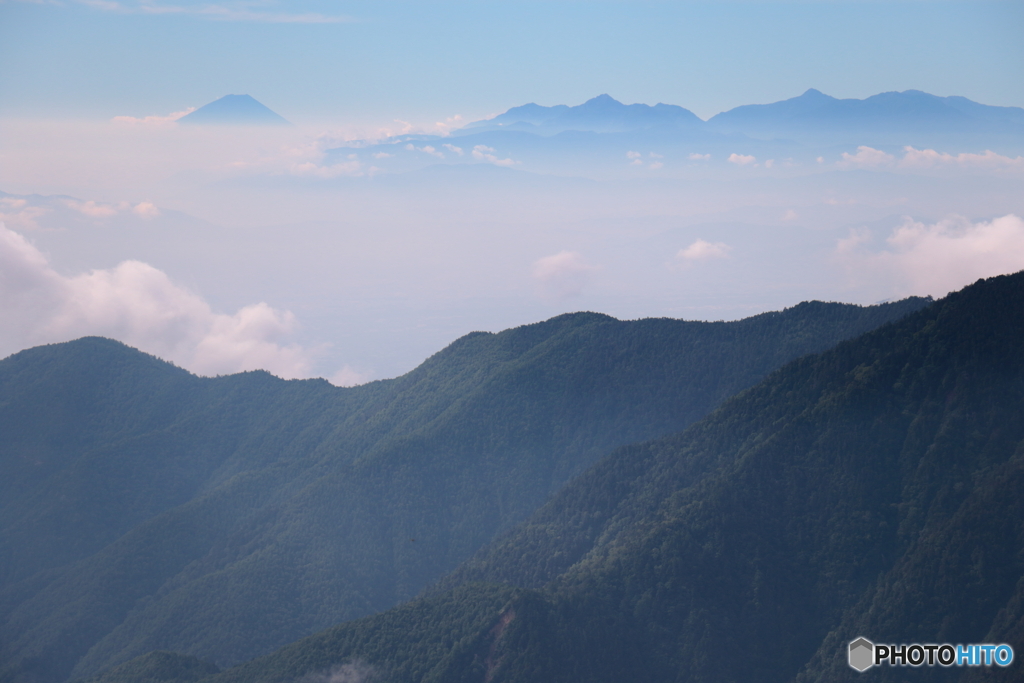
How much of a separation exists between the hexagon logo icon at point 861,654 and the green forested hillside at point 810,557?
3.33ft

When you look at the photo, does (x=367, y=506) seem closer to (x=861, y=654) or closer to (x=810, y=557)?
(x=810, y=557)

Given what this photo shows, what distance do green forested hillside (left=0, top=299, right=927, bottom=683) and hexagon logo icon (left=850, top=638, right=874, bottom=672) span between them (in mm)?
65850

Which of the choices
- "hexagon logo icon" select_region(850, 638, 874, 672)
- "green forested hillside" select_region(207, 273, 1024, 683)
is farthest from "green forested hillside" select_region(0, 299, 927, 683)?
"hexagon logo icon" select_region(850, 638, 874, 672)

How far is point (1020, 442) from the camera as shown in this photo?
305 feet

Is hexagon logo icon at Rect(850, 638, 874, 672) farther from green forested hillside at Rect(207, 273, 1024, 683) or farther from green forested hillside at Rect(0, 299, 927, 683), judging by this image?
green forested hillside at Rect(0, 299, 927, 683)

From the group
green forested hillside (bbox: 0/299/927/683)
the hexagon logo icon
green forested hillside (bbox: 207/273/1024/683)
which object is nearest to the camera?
the hexagon logo icon

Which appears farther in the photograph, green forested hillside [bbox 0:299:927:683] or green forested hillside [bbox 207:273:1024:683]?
green forested hillside [bbox 0:299:927:683]

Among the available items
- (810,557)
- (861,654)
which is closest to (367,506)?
(810,557)

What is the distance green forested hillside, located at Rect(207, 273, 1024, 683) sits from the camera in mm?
87750

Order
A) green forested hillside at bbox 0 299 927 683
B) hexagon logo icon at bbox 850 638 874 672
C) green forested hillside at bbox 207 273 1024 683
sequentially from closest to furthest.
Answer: hexagon logo icon at bbox 850 638 874 672 → green forested hillside at bbox 207 273 1024 683 → green forested hillside at bbox 0 299 927 683

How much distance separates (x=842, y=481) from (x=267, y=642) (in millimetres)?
90078

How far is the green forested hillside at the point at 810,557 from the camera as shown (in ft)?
288

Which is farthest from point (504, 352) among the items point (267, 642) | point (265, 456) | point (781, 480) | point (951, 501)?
point (951, 501)

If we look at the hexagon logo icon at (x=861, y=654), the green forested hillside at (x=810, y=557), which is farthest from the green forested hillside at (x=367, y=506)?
the hexagon logo icon at (x=861, y=654)
